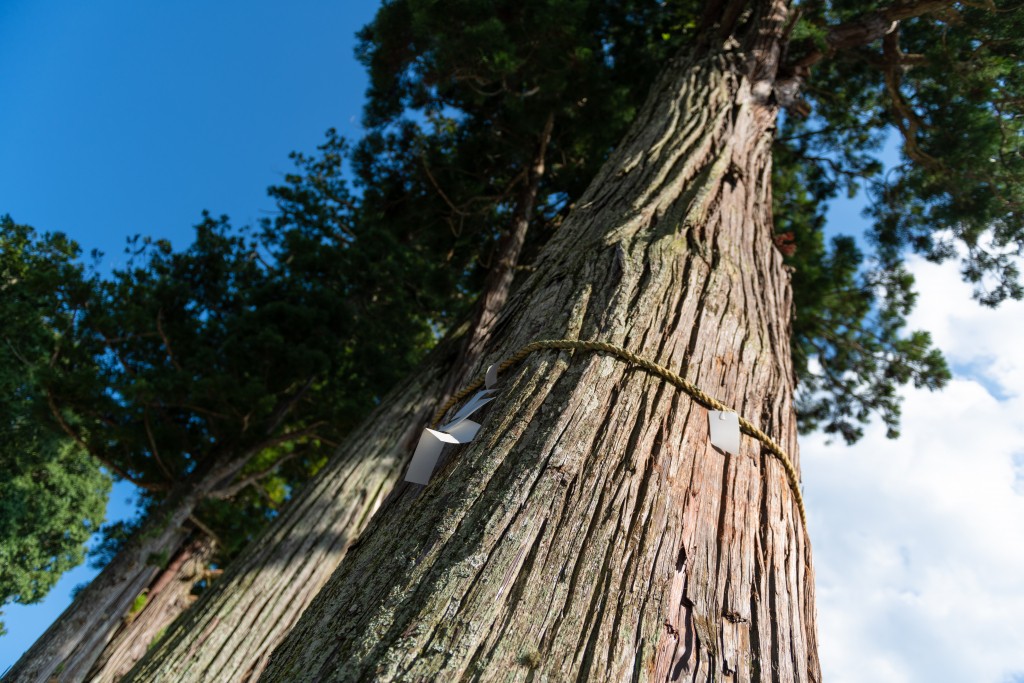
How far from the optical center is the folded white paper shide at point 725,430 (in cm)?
133

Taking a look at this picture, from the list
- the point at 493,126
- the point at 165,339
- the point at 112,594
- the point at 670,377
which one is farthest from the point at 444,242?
the point at 670,377

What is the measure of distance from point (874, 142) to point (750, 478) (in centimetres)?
772

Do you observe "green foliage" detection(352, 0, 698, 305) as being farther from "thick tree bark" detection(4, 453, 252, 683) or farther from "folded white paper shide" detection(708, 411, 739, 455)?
"folded white paper shide" detection(708, 411, 739, 455)

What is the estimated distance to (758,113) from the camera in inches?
129

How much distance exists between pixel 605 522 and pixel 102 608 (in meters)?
5.88

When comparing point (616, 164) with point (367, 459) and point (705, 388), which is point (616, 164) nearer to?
point (705, 388)

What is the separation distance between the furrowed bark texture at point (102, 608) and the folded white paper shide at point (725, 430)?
18.5 ft

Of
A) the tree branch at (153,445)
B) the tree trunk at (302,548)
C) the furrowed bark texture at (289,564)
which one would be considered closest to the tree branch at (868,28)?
the tree trunk at (302,548)

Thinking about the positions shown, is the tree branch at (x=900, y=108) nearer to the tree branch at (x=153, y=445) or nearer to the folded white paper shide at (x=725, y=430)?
the folded white paper shide at (x=725, y=430)

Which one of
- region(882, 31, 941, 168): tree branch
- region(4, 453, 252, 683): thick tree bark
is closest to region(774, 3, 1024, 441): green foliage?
region(882, 31, 941, 168): tree branch

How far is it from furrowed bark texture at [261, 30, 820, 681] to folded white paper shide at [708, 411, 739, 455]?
0.08 feet

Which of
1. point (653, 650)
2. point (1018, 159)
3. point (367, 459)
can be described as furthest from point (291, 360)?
point (1018, 159)

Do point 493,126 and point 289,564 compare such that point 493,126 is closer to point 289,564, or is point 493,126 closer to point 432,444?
point 289,564

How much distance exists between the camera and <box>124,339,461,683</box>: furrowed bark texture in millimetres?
3354
